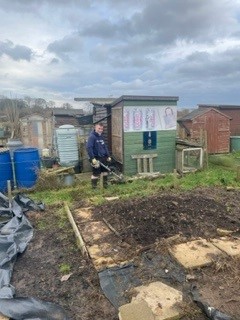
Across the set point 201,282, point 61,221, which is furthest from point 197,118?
point 201,282

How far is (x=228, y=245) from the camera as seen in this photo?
4629 mm

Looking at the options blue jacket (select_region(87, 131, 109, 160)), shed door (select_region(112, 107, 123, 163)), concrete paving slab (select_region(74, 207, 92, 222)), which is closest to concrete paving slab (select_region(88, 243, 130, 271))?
concrete paving slab (select_region(74, 207, 92, 222))

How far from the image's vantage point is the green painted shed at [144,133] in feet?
33.7

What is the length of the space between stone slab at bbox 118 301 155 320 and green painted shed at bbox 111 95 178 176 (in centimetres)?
748

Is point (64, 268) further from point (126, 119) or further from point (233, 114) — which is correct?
point (233, 114)

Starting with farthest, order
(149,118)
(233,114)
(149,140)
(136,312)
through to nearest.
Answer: (233,114)
(149,140)
(149,118)
(136,312)

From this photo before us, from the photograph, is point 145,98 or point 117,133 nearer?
point 145,98

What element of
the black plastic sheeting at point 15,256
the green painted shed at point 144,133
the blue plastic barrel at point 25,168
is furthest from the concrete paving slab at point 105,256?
the green painted shed at point 144,133

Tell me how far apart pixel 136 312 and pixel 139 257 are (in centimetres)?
137

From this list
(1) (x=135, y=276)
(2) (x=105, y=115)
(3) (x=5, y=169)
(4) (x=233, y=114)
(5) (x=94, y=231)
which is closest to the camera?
(1) (x=135, y=276)

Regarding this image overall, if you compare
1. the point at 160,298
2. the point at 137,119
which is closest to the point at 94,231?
the point at 160,298

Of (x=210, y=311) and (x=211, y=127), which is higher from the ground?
(x=211, y=127)

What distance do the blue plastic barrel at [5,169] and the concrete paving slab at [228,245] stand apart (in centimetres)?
641

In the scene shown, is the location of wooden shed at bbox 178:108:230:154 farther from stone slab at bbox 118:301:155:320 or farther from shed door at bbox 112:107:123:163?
stone slab at bbox 118:301:155:320
